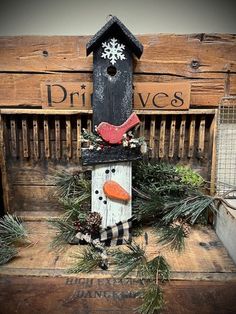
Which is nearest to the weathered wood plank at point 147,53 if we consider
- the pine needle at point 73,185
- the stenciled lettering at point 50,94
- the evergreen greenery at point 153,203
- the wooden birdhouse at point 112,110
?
the stenciled lettering at point 50,94

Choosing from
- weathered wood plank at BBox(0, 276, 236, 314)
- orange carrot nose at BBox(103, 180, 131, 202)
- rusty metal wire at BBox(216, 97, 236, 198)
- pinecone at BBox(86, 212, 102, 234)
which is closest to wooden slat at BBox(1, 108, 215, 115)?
rusty metal wire at BBox(216, 97, 236, 198)

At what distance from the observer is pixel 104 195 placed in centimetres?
141

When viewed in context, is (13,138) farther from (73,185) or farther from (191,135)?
(191,135)

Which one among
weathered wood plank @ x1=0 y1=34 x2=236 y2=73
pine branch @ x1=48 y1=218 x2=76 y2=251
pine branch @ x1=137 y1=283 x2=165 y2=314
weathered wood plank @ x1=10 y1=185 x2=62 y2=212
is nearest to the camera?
pine branch @ x1=137 y1=283 x2=165 y2=314

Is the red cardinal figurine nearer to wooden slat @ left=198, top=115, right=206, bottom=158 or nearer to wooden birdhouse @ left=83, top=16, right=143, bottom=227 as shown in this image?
wooden birdhouse @ left=83, top=16, right=143, bottom=227

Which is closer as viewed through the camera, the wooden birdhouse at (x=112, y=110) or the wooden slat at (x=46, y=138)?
the wooden birdhouse at (x=112, y=110)

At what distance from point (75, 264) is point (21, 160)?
2.51 feet

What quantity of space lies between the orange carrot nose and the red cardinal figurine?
8.5 inches

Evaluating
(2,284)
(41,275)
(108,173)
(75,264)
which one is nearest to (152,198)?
(108,173)

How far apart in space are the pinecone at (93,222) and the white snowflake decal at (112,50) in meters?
0.78

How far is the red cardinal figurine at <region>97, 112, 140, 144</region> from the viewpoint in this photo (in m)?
1.34

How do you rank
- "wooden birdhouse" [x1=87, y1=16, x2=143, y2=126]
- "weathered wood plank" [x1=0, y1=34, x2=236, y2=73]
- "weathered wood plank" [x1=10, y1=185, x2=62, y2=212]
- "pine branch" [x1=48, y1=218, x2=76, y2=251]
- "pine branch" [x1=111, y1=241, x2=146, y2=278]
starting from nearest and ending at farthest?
"pine branch" [x1=111, y1=241, x2=146, y2=278] < "wooden birdhouse" [x1=87, y1=16, x2=143, y2=126] < "pine branch" [x1=48, y1=218, x2=76, y2=251] < "weathered wood plank" [x1=0, y1=34, x2=236, y2=73] < "weathered wood plank" [x1=10, y1=185, x2=62, y2=212]

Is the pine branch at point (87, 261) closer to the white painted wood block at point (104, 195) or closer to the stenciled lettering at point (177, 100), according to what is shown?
the white painted wood block at point (104, 195)

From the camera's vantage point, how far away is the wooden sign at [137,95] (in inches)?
60.6
